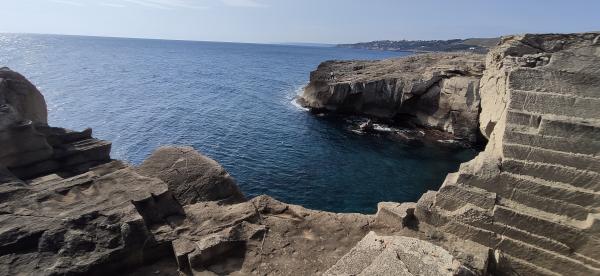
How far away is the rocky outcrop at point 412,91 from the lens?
44.0 m

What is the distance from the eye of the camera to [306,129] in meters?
47.5

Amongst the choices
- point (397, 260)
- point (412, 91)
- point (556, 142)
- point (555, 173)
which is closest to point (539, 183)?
point (555, 173)

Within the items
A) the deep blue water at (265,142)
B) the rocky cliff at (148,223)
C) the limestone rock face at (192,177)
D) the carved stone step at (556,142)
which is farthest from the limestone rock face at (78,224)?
the deep blue water at (265,142)

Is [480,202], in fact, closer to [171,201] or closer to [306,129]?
[171,201]

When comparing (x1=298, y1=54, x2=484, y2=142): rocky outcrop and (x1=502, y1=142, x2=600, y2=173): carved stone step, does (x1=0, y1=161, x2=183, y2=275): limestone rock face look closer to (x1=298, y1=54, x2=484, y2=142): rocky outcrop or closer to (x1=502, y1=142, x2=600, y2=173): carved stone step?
(x1=502, y1=142, x2=600, y2=173): carved stone step

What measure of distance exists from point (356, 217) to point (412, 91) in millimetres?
37922

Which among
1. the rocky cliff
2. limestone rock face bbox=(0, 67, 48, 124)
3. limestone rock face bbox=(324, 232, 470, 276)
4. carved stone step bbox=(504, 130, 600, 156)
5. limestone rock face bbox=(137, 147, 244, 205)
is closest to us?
limestone rock face bbox=(324, 232, 470, 276)

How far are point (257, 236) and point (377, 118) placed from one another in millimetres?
43150

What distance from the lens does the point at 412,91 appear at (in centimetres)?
4897

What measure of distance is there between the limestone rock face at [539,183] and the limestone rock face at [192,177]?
8438mm

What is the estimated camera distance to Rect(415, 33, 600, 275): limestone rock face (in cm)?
1069

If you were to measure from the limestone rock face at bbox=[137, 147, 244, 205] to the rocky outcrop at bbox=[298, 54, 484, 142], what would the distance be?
34.8 m

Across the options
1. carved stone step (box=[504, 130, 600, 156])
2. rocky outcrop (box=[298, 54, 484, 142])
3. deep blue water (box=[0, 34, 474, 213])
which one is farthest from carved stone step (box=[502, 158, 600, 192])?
rocky outcrop (box=[298, 54, 484, 142])

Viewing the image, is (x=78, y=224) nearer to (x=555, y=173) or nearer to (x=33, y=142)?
(x=33, y=142)
